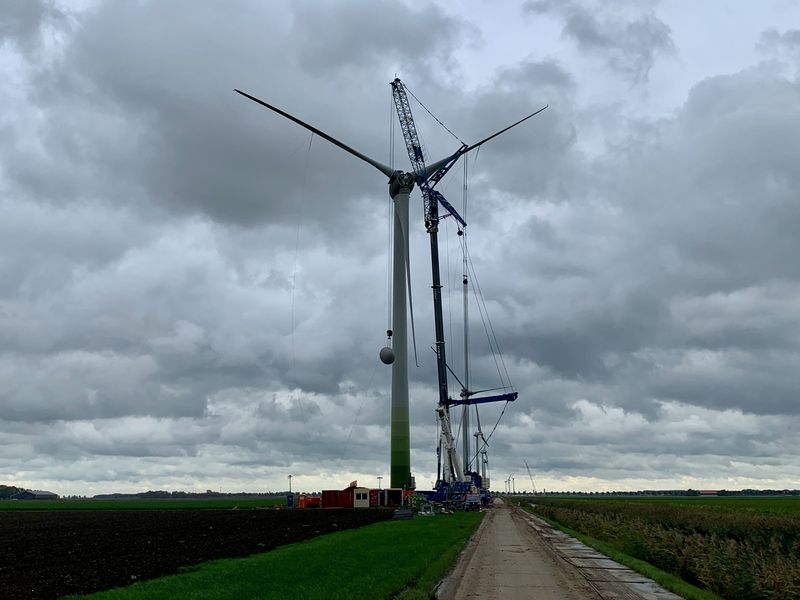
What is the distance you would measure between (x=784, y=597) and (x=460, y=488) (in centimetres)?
10411

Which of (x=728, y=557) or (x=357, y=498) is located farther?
(x=357, y=498)

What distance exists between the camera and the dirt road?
91.4 feet

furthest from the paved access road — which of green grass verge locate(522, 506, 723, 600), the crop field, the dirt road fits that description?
the crop field

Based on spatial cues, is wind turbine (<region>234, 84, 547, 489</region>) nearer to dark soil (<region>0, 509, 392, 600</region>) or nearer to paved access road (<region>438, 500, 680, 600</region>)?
dark soil (<region>0, 509, 392, 600</region>)

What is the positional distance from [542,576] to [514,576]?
50.1 inches

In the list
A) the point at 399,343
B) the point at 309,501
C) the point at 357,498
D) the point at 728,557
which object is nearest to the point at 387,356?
the point at 399,343

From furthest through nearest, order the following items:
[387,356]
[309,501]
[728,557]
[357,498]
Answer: [309,501] → [357,498] → [387,356] → [728,557]

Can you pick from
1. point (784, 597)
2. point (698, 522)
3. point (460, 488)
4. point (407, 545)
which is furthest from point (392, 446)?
point (784, 597)

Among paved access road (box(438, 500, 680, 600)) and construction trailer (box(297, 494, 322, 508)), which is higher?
A: construction trailer (box(297, 494, 322, 508))

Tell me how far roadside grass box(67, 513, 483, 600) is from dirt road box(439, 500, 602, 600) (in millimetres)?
1004

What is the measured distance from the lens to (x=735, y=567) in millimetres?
34562

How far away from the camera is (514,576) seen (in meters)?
33.3

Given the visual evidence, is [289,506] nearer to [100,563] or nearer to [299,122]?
[299,122]

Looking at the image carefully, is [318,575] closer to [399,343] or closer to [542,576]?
[542,576]
